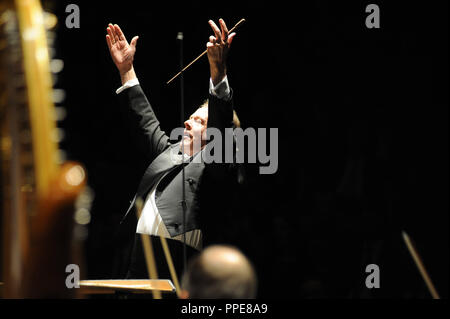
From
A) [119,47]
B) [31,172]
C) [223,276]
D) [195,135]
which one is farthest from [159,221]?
[31,172]

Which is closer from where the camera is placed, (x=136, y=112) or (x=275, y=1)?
(x=136, y=112)

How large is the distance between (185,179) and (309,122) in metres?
1.30

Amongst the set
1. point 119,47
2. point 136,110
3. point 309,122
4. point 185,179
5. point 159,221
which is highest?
point 119,47

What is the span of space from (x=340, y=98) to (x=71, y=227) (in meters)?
2.41

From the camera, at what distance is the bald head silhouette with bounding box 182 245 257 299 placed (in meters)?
0.77

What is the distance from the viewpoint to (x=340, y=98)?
2826mm

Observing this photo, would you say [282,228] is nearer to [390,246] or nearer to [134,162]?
[390,246]

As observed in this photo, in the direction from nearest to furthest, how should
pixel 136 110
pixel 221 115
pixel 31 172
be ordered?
pixel 31 172, pixel 221 115, pixel 136 110

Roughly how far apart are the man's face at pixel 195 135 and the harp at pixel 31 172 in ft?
3.83

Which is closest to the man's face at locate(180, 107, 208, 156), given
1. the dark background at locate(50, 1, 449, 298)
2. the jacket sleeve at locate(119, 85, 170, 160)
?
the jacket sleeve at locate(119, 85, 170, 160)

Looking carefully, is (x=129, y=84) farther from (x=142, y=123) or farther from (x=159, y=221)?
(x=159, y=221)

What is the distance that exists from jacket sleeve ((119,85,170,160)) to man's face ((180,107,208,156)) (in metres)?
0.12

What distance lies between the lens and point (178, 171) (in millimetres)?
1771
